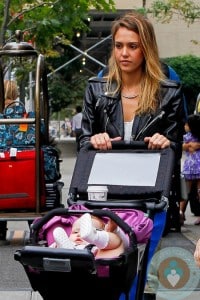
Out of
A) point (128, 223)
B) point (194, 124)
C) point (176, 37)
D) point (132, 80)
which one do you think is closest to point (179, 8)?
point (194, 124)

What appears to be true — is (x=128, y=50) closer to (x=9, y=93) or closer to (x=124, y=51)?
(x=124, y=51)

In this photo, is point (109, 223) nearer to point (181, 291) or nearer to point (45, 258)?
point (45, 258)

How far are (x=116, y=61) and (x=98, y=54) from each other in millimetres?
40835

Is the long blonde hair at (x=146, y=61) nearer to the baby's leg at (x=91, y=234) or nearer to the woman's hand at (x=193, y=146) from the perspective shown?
the baby's leg at (x=91, y=234)

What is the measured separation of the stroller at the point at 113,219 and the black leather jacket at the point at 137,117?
188mm

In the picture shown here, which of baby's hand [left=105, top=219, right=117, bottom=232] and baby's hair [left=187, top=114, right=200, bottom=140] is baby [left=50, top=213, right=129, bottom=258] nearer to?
baby's hand [left=105, top=219, right=117, bottom=232]

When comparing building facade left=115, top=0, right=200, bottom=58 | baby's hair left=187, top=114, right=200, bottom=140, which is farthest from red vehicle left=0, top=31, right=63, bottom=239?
building facade left=115, top=0, right=200, bottom=58

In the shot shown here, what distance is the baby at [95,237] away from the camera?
368cm

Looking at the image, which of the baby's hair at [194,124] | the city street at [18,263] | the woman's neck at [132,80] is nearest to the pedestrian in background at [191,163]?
the baby's hair at [194,124]

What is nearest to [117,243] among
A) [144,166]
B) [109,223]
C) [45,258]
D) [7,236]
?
[109,223]

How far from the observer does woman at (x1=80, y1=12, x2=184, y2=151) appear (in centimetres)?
471

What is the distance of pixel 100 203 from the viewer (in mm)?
4160

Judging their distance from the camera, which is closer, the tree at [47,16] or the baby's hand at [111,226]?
the baby's hand at [111,226]

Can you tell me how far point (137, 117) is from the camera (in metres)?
4.75
